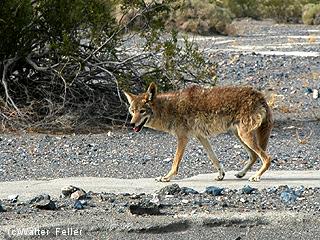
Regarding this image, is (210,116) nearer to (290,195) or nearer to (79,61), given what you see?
(290,195)

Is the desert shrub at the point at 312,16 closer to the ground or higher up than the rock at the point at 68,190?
closer to the ground

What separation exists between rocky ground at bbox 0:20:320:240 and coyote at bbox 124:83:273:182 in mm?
861

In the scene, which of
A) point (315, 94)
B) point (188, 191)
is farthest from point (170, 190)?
point (315, 94)

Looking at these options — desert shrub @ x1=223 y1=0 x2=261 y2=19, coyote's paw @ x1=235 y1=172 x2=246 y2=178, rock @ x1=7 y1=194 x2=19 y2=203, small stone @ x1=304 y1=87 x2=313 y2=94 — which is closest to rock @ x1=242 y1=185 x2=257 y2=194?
coyote's paw @ x1=235 y1=172 x2=246 y2=178

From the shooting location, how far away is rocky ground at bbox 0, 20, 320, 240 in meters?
9.29

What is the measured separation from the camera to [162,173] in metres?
13.4

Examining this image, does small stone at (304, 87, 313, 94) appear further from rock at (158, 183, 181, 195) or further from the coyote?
rock at (158, 183, 181, 195)

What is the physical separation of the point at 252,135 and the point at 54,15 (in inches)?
315

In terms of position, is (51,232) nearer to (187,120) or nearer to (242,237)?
(242,237)

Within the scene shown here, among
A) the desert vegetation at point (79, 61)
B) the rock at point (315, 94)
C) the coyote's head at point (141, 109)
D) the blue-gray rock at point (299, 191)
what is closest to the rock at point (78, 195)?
the coyote's head at point (141, 109)

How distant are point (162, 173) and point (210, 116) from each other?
146cm

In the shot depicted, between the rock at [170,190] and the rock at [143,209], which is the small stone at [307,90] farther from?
the rock at [143,209]

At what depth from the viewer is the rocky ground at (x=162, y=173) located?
929 cm

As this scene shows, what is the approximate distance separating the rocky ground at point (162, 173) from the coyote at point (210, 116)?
861 mm
